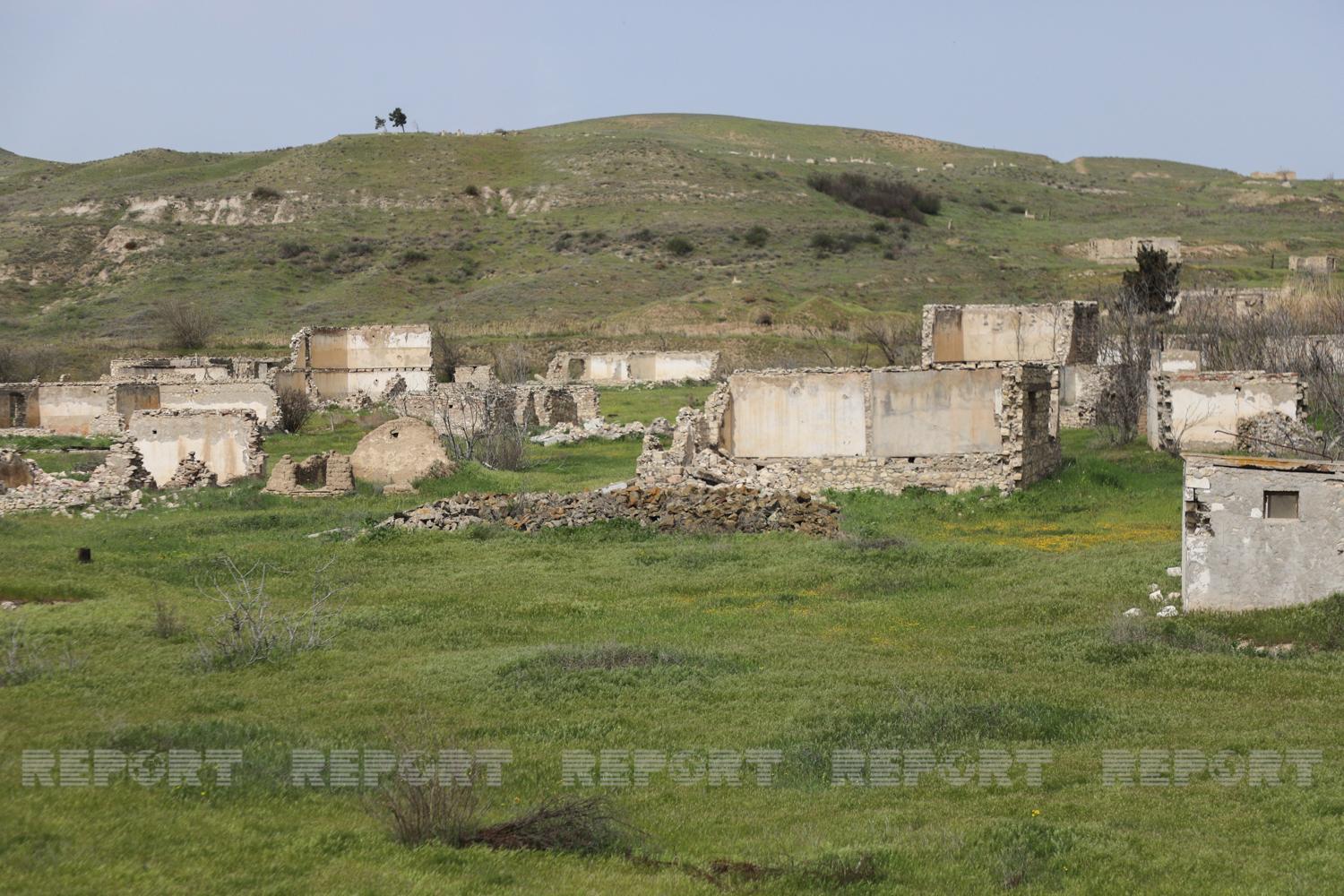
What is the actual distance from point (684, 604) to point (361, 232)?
8791 centimetres

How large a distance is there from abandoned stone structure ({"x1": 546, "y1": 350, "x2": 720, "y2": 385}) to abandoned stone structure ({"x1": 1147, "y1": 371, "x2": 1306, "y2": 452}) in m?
28.0

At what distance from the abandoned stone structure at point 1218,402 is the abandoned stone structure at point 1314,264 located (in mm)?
46666

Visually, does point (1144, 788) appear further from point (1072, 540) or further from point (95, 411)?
point (95, 411)

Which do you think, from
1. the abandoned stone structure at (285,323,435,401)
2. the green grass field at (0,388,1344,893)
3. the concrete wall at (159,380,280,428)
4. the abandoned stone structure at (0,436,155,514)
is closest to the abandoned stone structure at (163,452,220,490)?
the abandoned stone structure at (0,436,155,514)

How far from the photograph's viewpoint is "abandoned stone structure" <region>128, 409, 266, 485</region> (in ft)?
92.9

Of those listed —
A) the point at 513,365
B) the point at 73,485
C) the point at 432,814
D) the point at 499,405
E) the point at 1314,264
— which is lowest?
the point at 432,814

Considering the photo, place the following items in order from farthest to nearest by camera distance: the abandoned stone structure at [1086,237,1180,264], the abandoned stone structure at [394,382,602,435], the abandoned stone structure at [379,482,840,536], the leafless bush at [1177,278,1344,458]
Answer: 1. the abandoned stone structure at [1086,237,1180,264]
2. the abandoned stone structure at [394,382,602,435]
3. the leafless bush at [1177,278,1344,458]
4. the abandoned stone structure at [379,482,840,536]

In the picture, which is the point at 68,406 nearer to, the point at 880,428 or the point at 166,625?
the point at 880,428

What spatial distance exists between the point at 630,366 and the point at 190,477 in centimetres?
3235

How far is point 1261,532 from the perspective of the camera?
537 inches

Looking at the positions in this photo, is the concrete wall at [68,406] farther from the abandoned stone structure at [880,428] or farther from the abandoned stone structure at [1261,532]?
the abandoned stone structure at [1261,532]

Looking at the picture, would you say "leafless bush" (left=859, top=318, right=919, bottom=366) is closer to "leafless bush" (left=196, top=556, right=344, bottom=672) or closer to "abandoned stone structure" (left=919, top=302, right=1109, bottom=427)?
"abandoned stone structure" (left=919, top=302, right=1109, bottom=427)

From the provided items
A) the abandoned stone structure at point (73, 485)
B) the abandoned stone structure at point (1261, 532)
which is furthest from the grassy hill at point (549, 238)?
the abandoned stone structure at point (1261, 532)

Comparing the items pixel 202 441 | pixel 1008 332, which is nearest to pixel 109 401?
pixel 202 441
